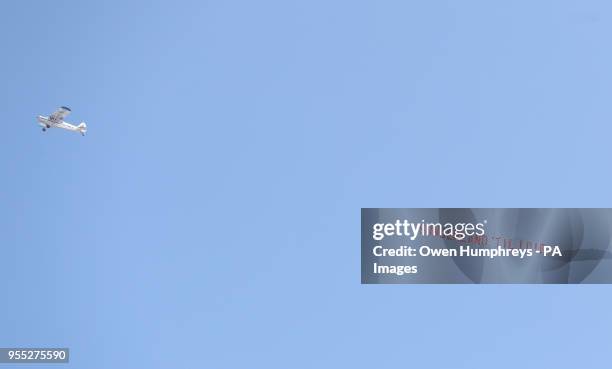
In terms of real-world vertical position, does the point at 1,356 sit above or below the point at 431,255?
below

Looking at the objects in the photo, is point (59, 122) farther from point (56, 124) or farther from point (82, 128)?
point (82, 128)

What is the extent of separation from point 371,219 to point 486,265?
15.0 ft

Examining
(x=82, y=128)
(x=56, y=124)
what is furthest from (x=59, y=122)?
(x=82, y=128)

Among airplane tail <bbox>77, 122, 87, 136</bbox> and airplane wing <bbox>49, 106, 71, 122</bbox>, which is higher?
airplane wing <bbox>49, 106, 71, 122</bbox>

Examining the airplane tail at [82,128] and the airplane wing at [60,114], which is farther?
the airplane wing at [60,114]

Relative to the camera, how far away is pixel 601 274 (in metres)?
31.0

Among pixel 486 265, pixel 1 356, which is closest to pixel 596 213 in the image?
pixel 486 265

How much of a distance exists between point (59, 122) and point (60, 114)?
96 cm

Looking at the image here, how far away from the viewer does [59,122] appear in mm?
33969

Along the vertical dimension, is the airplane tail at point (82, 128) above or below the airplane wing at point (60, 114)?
below

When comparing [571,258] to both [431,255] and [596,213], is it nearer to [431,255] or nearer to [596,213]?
[596,213]

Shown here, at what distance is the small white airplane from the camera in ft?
104

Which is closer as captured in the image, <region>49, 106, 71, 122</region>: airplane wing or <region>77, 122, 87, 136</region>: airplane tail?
<region>77, 122, 87, 136</region>: airplane tail

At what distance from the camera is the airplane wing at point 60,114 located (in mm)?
31842
